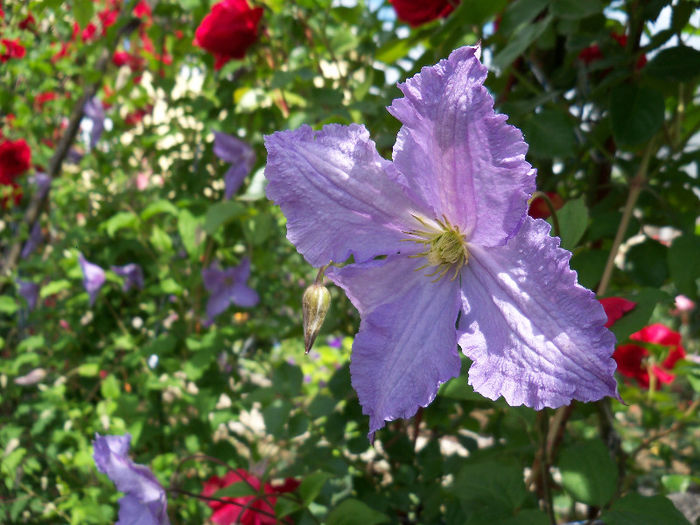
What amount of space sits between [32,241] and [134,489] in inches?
45.2

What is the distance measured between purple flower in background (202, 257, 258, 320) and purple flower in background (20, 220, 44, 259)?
746mm

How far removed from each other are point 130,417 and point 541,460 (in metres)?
0.74

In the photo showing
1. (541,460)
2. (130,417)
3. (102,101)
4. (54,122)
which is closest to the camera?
(541,460)

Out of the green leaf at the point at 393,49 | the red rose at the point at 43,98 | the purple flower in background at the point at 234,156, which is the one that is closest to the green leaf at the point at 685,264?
the green leaf at the point at 393,49

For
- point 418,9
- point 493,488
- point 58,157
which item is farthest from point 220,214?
point 58,157

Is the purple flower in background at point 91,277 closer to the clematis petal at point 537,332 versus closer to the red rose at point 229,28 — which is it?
Answer: the red rose at point 229,28

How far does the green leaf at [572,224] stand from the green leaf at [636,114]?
9.6 inches

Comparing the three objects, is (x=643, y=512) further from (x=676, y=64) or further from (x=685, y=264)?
(x=676, y=64)

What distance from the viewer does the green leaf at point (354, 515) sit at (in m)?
0.59

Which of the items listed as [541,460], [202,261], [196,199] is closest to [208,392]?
[202,261]

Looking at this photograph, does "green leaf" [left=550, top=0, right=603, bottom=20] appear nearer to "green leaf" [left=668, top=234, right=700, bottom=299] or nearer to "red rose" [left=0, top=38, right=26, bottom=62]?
"green leaf" [left=668, top=234, right=700, bottom=299]

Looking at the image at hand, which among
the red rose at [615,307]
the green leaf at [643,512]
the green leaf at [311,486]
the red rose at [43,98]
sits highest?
the red rose at [615,307]

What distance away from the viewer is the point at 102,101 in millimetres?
1435

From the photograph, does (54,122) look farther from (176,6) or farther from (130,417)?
(130,417)
